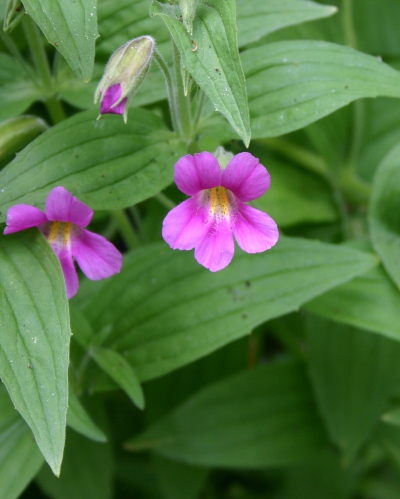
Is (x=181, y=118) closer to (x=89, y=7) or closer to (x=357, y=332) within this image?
(x=89, y=7)

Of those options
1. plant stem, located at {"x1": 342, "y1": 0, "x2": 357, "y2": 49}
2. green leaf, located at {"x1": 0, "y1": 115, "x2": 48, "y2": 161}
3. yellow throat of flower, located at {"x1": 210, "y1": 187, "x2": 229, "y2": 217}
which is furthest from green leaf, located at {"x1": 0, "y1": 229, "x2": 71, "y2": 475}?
plant stem, located at {"x1": 342, "y1": 0, "x2": 357, "y2": 49}

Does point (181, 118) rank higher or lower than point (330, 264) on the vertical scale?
higher

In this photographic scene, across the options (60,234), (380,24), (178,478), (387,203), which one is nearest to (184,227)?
(60,234)

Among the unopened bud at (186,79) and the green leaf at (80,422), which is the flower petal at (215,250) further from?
the green leaf at (80,422)

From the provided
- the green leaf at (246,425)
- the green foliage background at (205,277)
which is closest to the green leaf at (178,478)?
the green foliage background at (205,277)

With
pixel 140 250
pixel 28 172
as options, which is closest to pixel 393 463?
pixel 140 250

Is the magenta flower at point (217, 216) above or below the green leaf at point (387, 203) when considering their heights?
above
